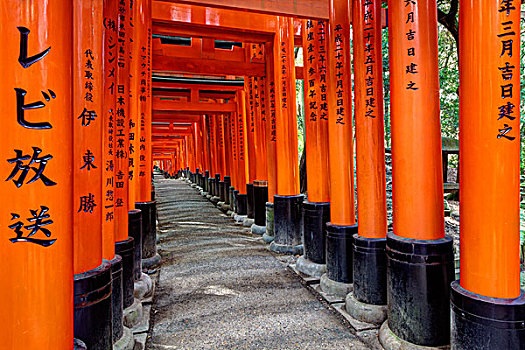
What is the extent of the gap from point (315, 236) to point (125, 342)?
2.45m

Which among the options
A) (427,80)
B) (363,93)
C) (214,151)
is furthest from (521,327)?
(214,151)

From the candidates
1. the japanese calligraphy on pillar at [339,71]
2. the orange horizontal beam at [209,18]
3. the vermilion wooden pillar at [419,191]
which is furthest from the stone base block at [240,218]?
the vermilion wooden pillar at [419,191]

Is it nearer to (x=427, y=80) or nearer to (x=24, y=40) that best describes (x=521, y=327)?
(x=427, y=80)

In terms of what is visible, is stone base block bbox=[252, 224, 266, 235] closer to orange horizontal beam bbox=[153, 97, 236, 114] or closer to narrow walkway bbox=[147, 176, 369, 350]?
narrow walkway bbox=[147, 176, 369, 350]

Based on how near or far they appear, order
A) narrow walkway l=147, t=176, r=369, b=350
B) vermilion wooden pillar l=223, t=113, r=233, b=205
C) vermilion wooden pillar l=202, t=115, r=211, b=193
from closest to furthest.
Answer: narrow walkway l=147, t=176, r=369, b=350, vermilion wooden pillar l=223, t=113, r=233, b=205, vermilion wooden pillar l=202, t=115, r=211, b=193

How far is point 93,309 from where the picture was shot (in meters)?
1.88

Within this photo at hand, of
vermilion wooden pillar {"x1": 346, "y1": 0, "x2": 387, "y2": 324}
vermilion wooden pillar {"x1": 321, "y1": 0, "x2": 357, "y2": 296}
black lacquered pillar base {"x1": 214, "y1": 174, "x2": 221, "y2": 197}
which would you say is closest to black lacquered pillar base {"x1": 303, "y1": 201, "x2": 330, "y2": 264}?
vermilion wooden pillar {"x1": 321, "y1": 0, "x2": 357, "y2": 296}

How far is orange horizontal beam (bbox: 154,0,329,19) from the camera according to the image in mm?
3602

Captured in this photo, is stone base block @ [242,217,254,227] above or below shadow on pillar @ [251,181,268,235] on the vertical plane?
below

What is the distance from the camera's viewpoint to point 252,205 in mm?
7895

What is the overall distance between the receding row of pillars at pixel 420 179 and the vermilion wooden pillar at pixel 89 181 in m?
1.96

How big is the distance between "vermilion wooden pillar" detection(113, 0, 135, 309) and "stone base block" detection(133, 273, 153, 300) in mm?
452

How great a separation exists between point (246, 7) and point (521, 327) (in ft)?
11.5

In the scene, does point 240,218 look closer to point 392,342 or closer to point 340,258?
point 340,258
